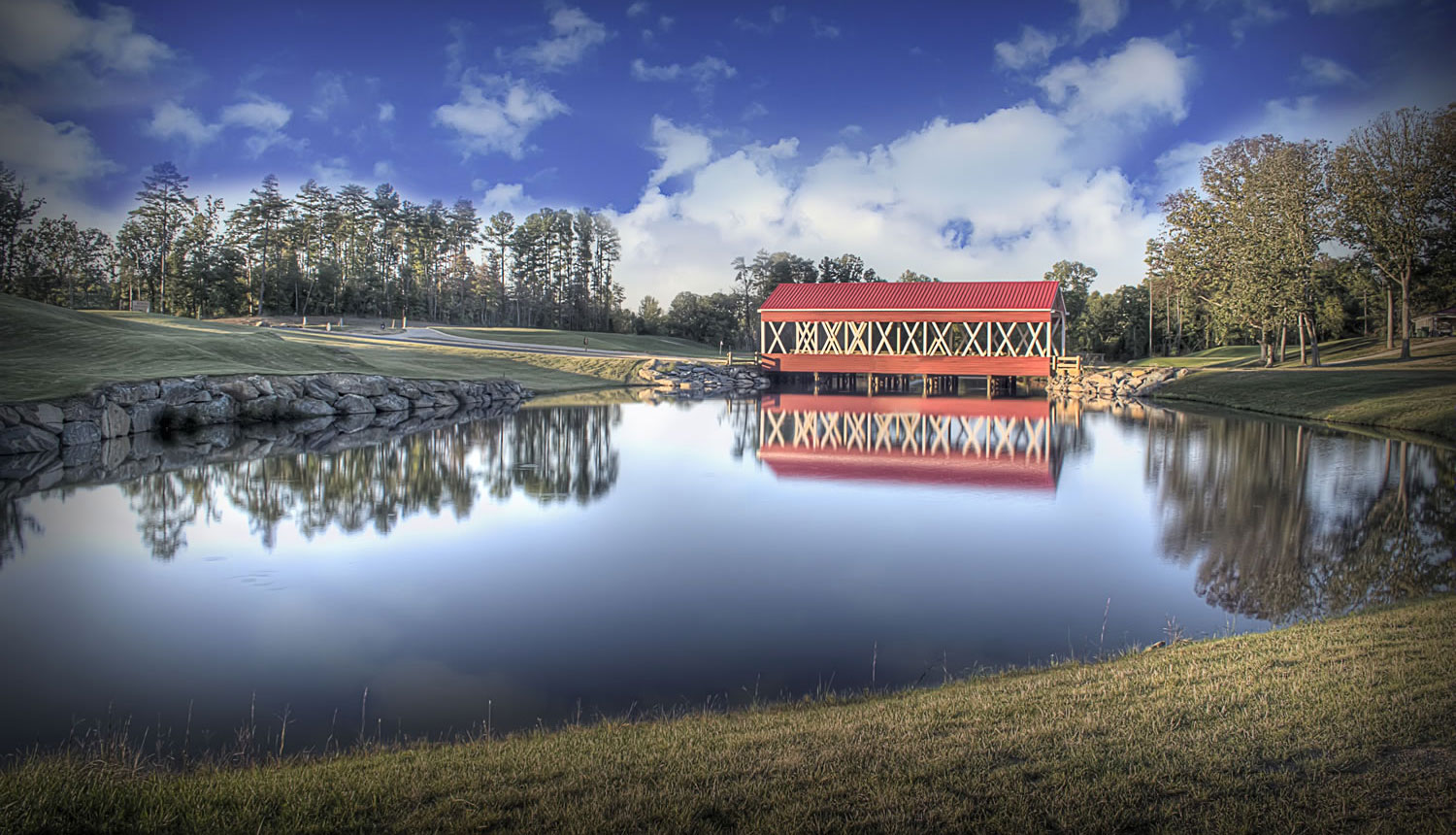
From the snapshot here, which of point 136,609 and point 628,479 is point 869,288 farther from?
point 136,609

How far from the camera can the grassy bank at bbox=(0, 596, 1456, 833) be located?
11.9 ft

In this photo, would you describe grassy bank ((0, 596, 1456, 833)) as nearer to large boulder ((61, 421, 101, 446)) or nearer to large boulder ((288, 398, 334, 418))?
large boulder ((61, 421, 101, 446))

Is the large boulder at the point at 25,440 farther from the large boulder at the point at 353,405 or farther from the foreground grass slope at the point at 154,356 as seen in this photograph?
the large boulder at the point at 353,405

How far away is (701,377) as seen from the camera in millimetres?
48219

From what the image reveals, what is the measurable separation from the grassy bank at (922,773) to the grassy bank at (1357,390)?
21349 mm

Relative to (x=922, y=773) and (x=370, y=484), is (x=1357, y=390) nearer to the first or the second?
(x=370, y=484)

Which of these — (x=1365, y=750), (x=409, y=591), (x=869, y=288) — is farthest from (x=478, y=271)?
(x=1365, y=750)

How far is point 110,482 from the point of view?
14.9 metres

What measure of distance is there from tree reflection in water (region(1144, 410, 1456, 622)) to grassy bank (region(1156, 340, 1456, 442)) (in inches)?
160

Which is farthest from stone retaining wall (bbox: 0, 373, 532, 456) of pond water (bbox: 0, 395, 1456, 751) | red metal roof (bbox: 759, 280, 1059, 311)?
red metal roof (bbox: 759, 280, 1059, 311)

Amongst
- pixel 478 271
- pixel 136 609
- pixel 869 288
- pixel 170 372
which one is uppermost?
pixel 478 271

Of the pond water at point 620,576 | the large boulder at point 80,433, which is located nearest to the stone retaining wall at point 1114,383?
the pond water at point 620,576

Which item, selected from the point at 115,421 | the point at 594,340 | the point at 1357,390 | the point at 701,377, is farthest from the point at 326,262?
the point at 1357,390

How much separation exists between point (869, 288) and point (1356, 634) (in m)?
45.6
